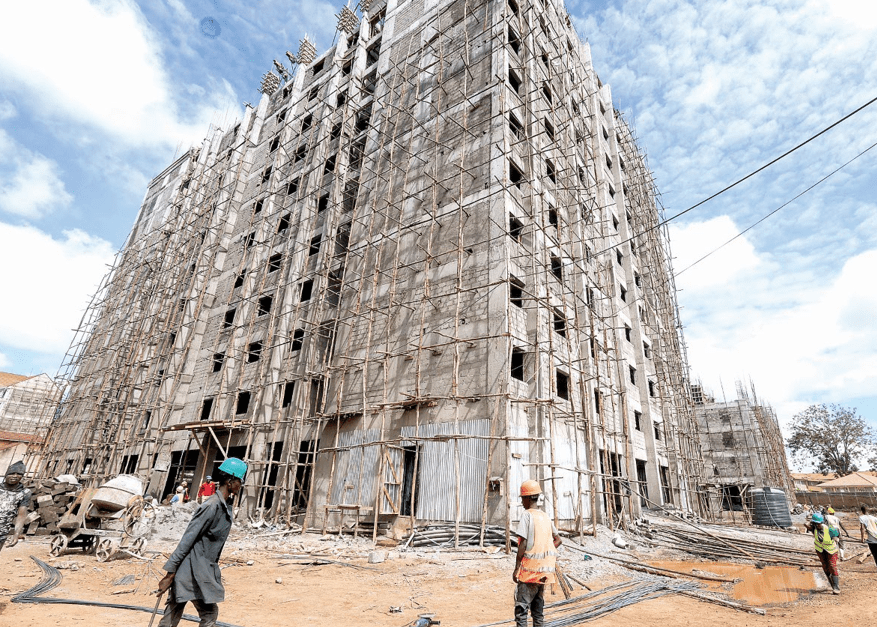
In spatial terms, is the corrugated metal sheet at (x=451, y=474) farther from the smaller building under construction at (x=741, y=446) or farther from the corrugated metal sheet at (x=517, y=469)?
the smaller building under construction at (x=741, y=446)

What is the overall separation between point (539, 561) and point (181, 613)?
9.63 ft

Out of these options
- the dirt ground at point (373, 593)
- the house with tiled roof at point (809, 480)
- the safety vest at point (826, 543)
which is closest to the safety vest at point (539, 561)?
the dirt ground at point (373, 593)

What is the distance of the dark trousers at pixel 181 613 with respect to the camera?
3682mm

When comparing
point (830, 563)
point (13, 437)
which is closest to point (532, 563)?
point (830, 563)

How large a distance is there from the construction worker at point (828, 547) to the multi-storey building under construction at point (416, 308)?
15.5 ft

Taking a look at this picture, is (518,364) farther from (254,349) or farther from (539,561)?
(254,349)

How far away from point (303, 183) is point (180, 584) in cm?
2256

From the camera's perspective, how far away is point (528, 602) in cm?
419

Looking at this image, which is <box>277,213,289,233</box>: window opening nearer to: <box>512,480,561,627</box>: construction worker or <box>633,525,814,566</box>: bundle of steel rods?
<box>633,525,814,566</box>: bundle of steel rods

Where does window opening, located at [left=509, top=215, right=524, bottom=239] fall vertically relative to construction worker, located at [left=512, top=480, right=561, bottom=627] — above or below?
above

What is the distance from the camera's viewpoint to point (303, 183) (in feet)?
78.6

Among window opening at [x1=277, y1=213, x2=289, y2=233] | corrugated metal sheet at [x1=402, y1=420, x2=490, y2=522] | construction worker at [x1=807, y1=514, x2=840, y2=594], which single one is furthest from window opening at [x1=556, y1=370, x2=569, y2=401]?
window opening at [x1=277, y1=213, x2=289, y2=233]

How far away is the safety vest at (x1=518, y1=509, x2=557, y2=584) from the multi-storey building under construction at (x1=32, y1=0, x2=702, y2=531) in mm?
7324

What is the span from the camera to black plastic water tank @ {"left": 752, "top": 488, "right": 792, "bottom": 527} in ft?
66.4
